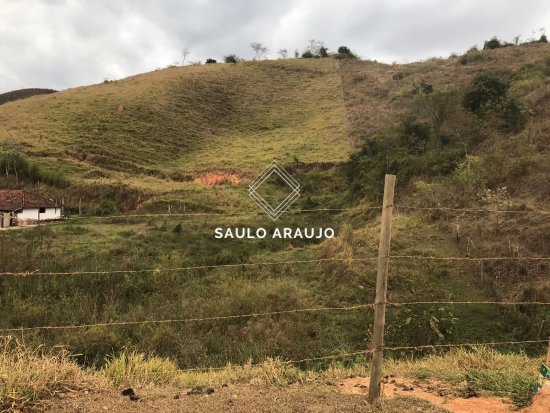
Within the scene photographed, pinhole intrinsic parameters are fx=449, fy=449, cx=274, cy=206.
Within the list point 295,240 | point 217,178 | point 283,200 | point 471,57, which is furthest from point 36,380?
point 471,57

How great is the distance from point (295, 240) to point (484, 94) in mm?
10730

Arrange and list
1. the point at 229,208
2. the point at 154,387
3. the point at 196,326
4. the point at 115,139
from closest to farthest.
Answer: the point at 154,387 < the point at 196,326 < the point at 229,208 < the point at 115,139

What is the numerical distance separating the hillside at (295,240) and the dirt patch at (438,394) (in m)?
0.21

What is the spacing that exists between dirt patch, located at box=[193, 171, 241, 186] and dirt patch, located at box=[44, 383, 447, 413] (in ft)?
64.4

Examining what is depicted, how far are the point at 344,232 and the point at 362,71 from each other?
33553 mm

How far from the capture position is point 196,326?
351 inches

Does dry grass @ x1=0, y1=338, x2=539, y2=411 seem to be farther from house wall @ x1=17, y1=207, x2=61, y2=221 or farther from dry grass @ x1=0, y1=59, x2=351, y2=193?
dry grass @ x1=0, y1=59, x2=351, y2=193

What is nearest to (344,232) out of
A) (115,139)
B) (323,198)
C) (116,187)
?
(323,198)

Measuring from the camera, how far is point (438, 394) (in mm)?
3633

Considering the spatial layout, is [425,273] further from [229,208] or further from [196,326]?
[229,208]

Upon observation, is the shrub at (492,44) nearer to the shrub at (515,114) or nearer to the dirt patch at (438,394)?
the shrub at (515,114)

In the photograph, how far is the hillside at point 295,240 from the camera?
777cm

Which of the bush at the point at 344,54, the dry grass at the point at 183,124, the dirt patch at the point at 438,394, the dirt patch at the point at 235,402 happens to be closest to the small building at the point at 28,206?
the dry grass at the point at 183,124

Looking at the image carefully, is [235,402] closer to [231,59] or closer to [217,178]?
[217,178]
